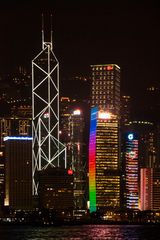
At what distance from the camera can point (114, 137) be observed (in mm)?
133625

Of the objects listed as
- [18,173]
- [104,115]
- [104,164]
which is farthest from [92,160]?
[18,173]

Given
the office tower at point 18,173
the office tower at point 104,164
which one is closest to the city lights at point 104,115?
the office tower at point 104,164

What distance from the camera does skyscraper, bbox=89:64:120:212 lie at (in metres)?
133

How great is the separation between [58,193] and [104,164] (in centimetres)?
847

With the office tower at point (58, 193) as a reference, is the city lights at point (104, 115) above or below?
above

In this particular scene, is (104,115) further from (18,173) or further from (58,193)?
(18,173)

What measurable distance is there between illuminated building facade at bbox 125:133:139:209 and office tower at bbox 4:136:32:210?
13.1m

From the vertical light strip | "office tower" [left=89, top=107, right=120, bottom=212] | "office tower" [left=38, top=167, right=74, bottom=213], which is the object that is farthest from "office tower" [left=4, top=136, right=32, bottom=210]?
"office tower" [left=89, top=107, right=120, bottom=212]

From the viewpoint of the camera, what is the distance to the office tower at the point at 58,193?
417 ft

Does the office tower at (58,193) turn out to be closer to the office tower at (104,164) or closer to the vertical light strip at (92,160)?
the vertical light strip at (92,160)

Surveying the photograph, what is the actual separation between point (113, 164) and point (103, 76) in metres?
11.6

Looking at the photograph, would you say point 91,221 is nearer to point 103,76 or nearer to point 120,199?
point 120,199

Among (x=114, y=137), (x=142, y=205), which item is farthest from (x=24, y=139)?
(x=142, y=205)

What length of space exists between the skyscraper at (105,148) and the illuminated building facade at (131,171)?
1.41 m
